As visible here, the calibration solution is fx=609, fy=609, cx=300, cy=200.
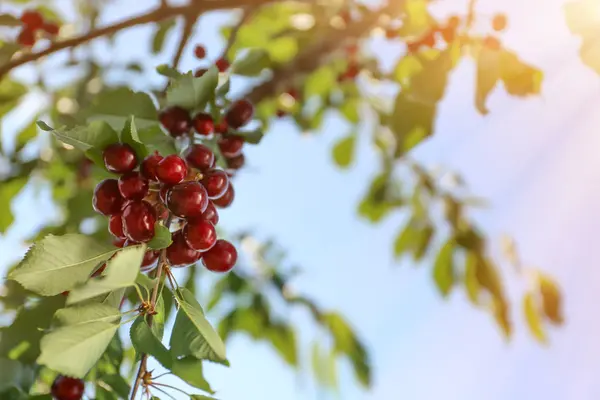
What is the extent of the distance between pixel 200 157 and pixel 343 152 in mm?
1698

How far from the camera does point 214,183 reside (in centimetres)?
85

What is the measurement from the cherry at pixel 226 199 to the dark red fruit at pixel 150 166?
19cm

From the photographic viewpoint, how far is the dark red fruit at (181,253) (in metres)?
0.79

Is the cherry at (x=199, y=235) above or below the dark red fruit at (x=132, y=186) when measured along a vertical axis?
below

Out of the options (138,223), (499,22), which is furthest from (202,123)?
(499,22)

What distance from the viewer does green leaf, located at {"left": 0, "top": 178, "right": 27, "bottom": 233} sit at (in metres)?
1.60

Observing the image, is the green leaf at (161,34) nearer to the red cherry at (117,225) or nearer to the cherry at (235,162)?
the cherry at (235,162)

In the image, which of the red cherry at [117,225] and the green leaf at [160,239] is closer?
the green leaf at [160,239]

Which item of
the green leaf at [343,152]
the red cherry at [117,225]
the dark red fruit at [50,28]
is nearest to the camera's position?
the red cherry at [117,225]

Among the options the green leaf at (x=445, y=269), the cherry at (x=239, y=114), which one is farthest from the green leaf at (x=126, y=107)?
the green leaf at (x=445, y=269)

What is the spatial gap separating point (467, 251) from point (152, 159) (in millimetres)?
1402

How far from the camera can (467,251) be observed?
1951 mm

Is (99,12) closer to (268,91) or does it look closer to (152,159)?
(268,91)

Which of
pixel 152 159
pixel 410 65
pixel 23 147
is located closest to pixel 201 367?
pixel 152 159
